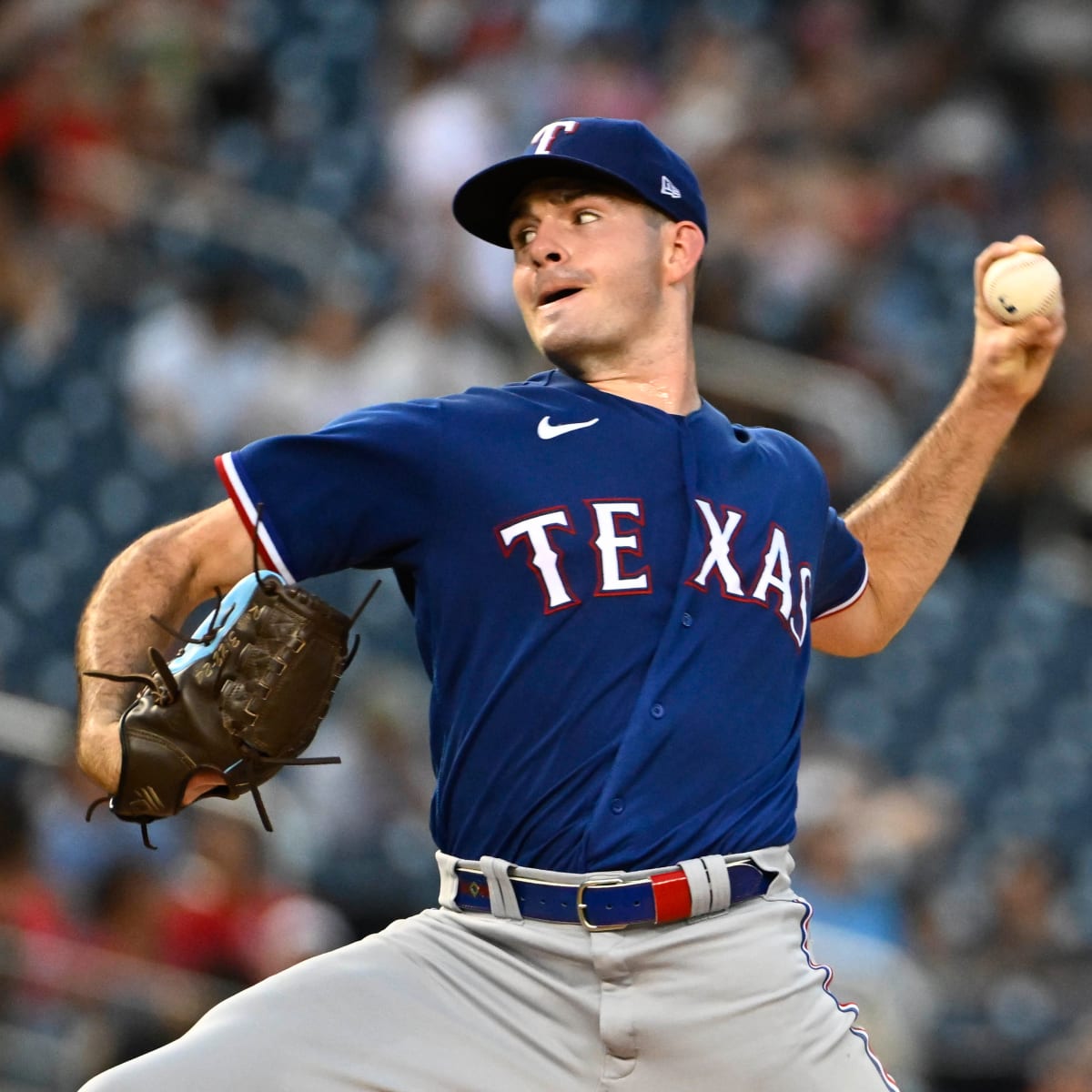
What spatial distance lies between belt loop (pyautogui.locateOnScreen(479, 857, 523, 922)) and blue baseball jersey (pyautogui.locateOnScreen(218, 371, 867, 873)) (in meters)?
0.03

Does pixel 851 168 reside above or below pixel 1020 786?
above

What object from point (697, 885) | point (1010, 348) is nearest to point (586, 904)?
point (697, 885)

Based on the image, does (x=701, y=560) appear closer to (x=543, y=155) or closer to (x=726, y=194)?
(x=543, y=155)

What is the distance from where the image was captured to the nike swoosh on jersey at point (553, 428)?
9.65 feet

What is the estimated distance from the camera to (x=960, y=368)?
8.69 m

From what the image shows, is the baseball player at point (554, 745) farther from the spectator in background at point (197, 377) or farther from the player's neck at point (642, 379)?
the spectator in background at point (197, 377)

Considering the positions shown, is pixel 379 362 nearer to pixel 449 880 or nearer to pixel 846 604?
pixel 846 604

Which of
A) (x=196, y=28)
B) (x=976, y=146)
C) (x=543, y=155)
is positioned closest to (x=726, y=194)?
(x=976, y=146)

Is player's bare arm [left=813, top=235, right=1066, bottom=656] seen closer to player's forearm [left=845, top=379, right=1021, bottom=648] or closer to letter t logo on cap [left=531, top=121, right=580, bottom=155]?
player's forearm [left=845, top=379, right=1021, bottom=648]

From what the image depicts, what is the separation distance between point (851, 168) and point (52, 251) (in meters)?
3.76

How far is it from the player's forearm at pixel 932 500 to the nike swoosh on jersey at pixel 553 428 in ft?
2.45

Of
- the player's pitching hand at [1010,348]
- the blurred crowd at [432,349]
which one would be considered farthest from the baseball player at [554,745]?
the blurred crowd at [432,349]

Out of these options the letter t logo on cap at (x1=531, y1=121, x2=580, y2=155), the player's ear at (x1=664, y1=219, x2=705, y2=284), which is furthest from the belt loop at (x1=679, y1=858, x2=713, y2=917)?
the letter t logo on cap at (x1=531, y1=121, x2=580, y2=155)

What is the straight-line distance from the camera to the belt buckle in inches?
108
